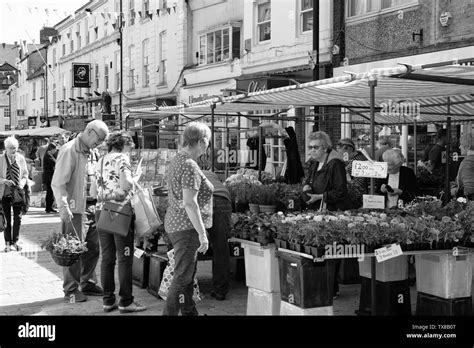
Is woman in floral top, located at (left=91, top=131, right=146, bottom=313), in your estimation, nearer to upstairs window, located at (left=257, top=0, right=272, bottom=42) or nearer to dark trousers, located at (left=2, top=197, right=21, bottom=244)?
dark trousers, located at (left=2, top=197, right=21, bottom=244)

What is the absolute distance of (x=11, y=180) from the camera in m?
10.2

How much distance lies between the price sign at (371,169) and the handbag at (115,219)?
2293 mm

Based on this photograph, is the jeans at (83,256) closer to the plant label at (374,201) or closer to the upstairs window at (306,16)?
the plant label at (374,201)

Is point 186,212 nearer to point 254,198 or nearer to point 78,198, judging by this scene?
point 78,198

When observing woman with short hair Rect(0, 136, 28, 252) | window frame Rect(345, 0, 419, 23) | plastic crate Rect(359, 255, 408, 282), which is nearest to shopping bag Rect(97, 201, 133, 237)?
plastic crate Rect(359, 255, 408, 282)

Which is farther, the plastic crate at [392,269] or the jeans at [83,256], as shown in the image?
the jeans at [83,256]

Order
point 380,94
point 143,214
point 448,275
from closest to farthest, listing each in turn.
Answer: point 448,275, point 143,214, point 380,94

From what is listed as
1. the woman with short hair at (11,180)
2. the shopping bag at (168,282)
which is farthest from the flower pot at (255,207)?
the woman with short hair at (11,180)

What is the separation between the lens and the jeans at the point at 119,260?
20.9 feet

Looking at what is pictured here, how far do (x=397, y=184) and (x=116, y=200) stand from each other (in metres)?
3.43

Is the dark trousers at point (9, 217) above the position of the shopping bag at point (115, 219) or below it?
below

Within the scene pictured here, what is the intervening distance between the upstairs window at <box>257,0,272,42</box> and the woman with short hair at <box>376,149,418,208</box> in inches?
506

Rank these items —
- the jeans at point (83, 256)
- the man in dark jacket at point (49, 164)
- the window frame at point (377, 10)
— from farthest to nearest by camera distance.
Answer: the man in dark jacket at point (49, 164)
the window frame at point (377, 10)
the jeans at point (83, 256)

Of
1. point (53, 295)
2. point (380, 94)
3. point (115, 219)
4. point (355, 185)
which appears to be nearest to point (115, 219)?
point (115, 219)
